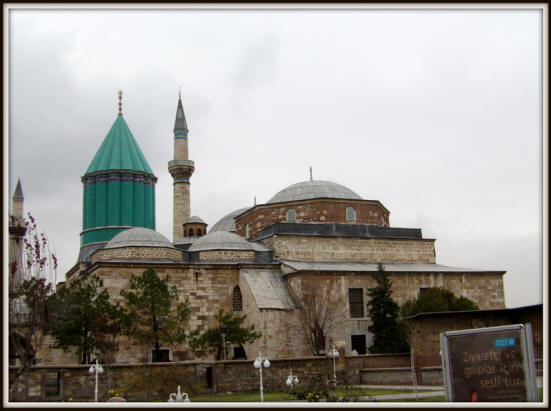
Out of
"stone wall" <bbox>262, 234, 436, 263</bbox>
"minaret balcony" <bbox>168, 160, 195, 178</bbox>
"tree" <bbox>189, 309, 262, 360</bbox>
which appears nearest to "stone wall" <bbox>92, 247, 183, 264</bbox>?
"tree" <bbox>189, 309, 262, 360</bbox>

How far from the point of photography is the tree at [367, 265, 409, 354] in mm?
21906

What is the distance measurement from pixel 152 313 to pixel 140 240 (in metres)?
4.24

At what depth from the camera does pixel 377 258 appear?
27.1 m

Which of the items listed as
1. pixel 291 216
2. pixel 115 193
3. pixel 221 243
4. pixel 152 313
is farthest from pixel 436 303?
pixel 115 193

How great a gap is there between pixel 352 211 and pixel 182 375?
14137 millimetres

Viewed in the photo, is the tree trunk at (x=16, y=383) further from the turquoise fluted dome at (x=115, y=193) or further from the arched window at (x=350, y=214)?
the turquoise fluted dome at (x=115, y=193)

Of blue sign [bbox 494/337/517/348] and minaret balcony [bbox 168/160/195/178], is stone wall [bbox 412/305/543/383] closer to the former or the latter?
blue sign [bbox 494/337/517/348]

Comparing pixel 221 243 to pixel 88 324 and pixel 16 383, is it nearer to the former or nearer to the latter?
pixel 88 324

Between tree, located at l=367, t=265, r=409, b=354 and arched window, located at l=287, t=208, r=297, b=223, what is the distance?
5119mm

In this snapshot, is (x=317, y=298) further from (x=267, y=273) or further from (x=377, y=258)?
(x=377, y=258)

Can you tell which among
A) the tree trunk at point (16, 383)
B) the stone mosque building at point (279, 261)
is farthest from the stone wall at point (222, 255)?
the tree trunk at point (16, 383)

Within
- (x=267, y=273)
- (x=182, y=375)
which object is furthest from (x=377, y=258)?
(x=182, y=375)

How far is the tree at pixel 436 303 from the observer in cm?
2255

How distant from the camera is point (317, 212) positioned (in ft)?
90.8
